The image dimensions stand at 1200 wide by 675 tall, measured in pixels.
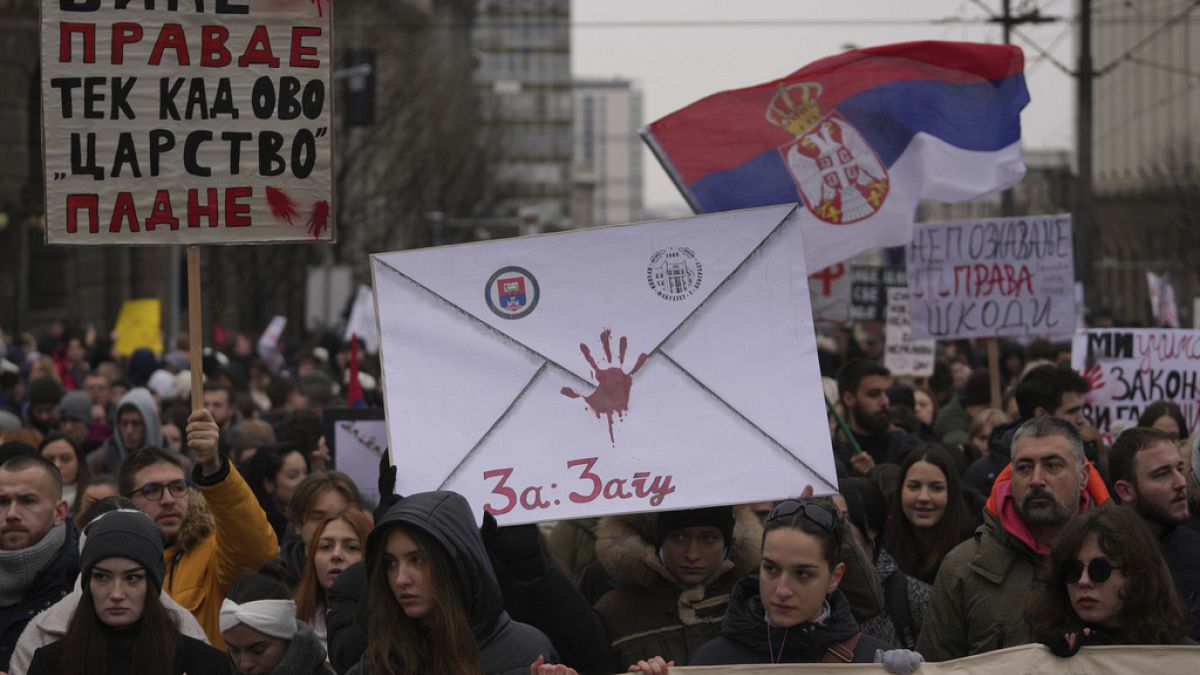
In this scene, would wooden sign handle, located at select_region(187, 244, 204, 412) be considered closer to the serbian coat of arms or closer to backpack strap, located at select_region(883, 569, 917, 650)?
backpack strap, located at select_region(883, 569, 917, 650)

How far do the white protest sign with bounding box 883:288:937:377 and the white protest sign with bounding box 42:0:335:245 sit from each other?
32.8 feet

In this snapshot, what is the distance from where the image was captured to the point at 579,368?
586 cm

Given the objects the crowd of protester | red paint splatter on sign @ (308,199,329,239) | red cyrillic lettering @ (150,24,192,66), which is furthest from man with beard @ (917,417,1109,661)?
red cyrillic lettering @ (150,24,192,66)

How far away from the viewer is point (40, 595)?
5.99 m

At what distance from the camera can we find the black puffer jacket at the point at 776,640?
16.1 feet

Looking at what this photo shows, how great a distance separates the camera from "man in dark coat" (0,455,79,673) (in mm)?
5930

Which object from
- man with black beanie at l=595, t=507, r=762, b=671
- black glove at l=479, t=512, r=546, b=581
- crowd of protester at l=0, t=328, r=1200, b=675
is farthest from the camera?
man with black beanie at l=595, t=507, r=762, b=671

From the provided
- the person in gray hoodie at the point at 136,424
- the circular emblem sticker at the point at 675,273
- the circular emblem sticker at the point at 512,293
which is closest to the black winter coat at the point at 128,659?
the circular emblem sticker at the point at 512,293

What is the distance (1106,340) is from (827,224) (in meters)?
2.09

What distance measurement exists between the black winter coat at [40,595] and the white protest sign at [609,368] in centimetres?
127

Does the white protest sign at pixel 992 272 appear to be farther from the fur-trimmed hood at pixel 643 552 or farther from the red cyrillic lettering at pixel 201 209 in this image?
the red cyrillic lettering at pixel 201 209

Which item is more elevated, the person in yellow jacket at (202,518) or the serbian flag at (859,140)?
the serbian flag at (859,140)

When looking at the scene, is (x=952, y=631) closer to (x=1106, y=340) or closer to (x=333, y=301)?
(x=1106, y=340)

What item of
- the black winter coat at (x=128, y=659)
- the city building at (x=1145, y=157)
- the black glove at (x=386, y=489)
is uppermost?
the city building at (x=1145, y=157)
